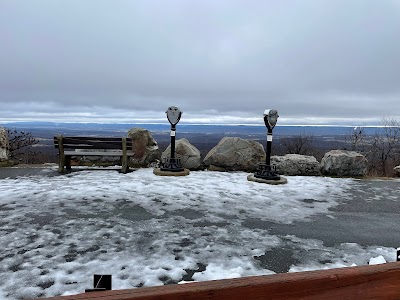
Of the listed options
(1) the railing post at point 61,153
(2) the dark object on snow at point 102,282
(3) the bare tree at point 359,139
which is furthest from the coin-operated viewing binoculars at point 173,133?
(3) the bare tree at point 359,139

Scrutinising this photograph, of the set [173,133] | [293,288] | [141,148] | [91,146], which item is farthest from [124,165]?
[293,288]

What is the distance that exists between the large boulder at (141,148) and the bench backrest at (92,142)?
1.38m

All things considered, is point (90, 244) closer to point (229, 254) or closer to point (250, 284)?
point (229, 254)

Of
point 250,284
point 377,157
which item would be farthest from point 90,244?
point 377,157

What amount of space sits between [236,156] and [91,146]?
511 cm

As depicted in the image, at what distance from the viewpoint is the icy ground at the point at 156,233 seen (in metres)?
3.85

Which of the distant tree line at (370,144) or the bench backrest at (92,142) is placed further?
the distant tree line at (370,144)

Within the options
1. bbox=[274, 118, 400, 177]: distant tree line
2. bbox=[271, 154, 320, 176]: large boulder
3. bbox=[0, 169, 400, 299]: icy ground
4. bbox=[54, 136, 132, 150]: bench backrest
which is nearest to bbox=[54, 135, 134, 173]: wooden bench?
bbox=[54, 136, 132, 150]: bench backrest

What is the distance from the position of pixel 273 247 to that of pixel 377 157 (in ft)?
86.4

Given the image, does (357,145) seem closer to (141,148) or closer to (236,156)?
(236,156)

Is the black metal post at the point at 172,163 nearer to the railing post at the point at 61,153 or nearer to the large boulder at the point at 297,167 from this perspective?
the railing post at the point at 61,153

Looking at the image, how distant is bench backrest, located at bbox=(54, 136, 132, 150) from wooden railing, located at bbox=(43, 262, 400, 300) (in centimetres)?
977

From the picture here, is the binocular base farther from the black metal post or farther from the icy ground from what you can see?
the icy ground

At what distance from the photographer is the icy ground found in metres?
3.85
